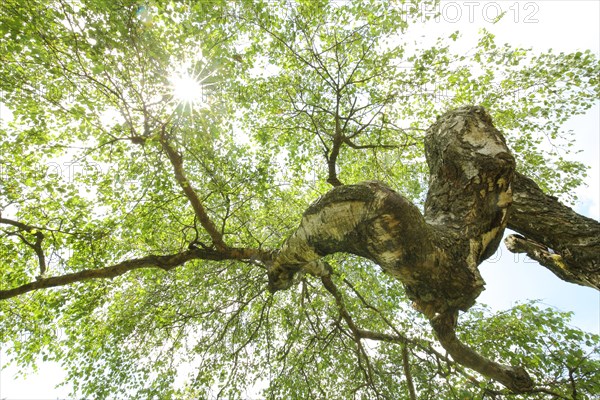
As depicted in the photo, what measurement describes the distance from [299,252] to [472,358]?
13.5ft

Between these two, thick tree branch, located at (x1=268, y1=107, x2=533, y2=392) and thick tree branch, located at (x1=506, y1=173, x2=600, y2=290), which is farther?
thick tree branch, located at (x1=506, y1=173, x2=600, y2=290)

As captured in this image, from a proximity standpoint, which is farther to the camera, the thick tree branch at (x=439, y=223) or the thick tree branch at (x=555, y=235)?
the thick tree branch at (x=555, y=235)

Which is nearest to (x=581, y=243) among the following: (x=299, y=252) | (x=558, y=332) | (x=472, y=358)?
(x=472, y=358)

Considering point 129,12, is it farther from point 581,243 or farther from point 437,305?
point 581,243

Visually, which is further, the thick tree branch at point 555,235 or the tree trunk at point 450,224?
the thick tree branch at point 555,235

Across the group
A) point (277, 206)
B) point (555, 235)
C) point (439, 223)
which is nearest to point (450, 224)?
A: point (439, 223)

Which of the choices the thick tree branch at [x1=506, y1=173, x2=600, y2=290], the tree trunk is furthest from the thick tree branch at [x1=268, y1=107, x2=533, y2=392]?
the thick tree branch at [x1=506, y1=173, x2=600, y2=290]

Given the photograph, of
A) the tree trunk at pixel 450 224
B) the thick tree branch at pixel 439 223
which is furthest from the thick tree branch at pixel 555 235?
the thick tree branch at pixel 439 223

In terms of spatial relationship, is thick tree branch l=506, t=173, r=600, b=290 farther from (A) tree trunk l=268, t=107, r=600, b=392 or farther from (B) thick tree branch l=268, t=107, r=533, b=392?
(B) thick tree branch l=268, t=107, r=533, b=392

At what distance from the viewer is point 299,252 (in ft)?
13.2

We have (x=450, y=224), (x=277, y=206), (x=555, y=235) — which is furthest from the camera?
(x=277, y=206)

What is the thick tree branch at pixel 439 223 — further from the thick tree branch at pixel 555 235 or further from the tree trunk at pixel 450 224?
the thick tree branch at pixel 555 235

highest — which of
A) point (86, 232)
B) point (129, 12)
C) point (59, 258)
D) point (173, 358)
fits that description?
point (129, 12)

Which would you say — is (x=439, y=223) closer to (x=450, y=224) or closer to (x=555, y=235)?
(x=450, y=224)
